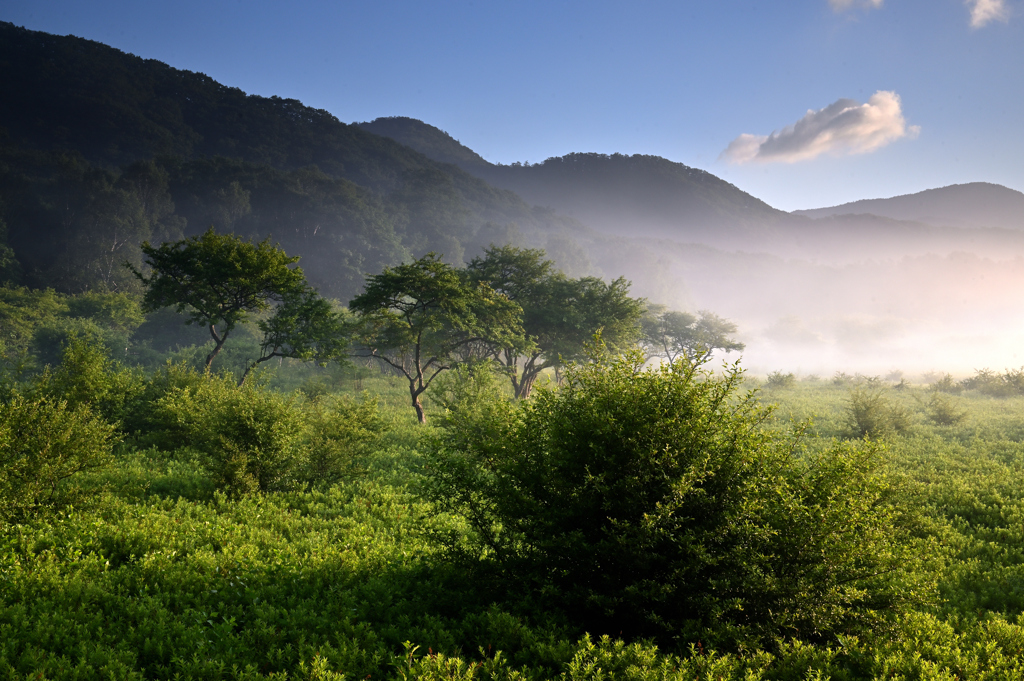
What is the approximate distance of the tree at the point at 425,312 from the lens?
2148 centimetres

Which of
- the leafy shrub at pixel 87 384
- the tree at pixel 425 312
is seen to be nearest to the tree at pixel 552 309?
the tree at pixel 425 312

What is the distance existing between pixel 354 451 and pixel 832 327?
13491 centimetres

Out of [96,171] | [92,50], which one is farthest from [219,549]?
[92,50]

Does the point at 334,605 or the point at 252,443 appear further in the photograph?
the point at 252,443

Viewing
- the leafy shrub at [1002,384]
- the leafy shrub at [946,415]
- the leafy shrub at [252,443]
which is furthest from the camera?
the leafy shrub at [1002,384]

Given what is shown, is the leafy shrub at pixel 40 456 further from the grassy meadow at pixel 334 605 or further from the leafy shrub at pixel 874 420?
the leafy shrub at pixel 874 420

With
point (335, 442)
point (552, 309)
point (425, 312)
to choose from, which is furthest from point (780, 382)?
point (335, 442)

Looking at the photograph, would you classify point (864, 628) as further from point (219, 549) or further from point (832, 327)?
point (832, 327)

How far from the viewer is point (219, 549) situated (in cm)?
786

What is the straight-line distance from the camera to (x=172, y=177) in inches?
2672

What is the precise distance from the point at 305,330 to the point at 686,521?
73.5ft

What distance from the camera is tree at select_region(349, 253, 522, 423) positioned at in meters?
21.5

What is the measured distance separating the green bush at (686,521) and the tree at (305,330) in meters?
20.0

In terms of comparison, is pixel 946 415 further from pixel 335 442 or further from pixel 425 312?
pixel 335 442
